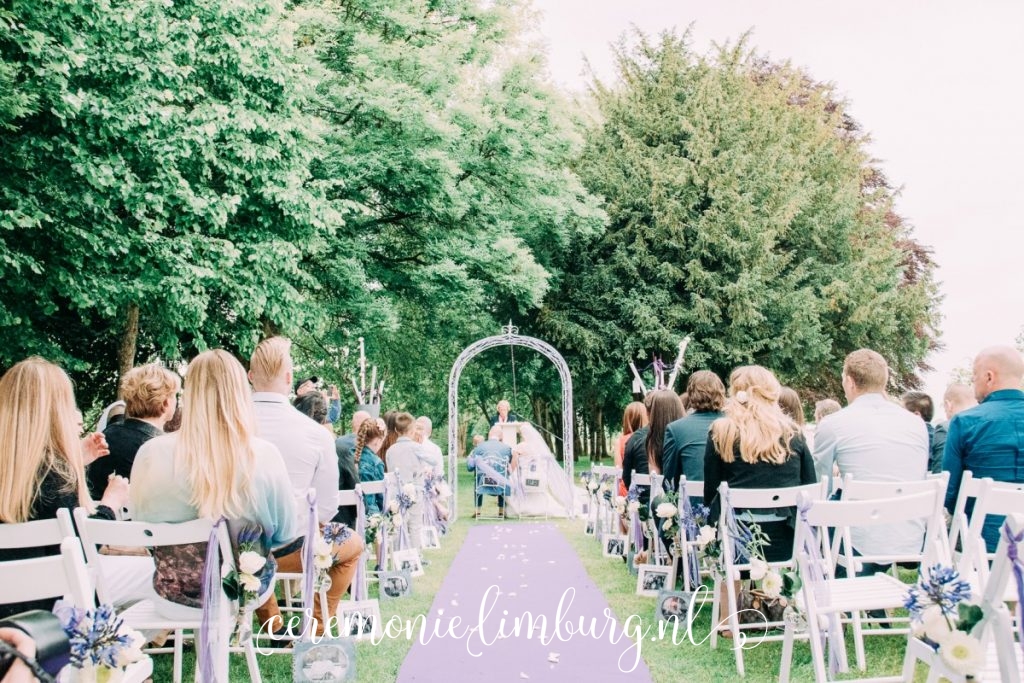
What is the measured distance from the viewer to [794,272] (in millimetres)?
22844

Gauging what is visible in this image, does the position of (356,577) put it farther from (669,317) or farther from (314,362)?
(314,362)

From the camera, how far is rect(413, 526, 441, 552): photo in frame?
10.2 meters

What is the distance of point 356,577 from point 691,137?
1967 cm

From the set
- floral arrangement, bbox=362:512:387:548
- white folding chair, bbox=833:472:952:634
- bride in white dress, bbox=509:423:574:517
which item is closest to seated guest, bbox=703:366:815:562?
white folding chair, bbox=833:472:952:634

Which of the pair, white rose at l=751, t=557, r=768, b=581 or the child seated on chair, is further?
the child seated on chair

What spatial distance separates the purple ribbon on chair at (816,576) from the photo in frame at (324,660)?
2.49 metres

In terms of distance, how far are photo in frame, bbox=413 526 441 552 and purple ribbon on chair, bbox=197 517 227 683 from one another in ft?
21.8

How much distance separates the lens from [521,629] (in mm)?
5969

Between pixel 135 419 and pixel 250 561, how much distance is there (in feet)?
7.16

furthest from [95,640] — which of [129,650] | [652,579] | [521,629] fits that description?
[652,579]

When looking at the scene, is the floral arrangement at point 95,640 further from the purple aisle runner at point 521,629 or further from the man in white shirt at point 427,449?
the man in white shirt at point 427,449

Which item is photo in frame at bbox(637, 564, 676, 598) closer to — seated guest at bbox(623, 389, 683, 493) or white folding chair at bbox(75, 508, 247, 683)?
seated guest at bbox(623, 389, 683, 493)

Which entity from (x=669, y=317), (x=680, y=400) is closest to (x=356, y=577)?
(x=680, y=400)

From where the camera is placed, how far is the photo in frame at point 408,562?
25.0 feet
